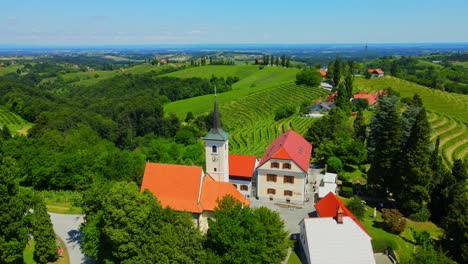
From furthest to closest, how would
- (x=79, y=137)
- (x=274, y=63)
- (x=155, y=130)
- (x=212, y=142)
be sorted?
(x=274, y=63) < (x=155, y=130) < (x=79, y=137) < (x=212, y=142)

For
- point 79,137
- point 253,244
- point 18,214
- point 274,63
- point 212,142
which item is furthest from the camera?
point 274,63

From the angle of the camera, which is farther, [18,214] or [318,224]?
[318,224]

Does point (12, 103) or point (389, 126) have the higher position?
point (389, 126)

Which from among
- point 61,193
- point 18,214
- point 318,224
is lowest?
point 61,193

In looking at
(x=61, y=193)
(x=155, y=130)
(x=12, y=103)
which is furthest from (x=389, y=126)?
(x=12, y=103)

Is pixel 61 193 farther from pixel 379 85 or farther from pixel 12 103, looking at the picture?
pixel 379 85

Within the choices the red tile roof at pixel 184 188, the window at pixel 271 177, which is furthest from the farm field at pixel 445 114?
the red tile roof at pixel 184 188

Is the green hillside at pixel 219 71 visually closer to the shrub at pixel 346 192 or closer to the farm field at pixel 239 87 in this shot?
the farm field at pixel 239 87

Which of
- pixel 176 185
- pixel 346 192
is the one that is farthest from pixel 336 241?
pixel 176 185
